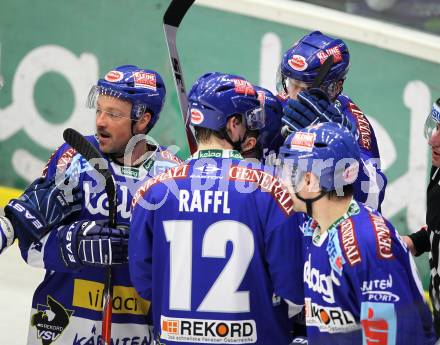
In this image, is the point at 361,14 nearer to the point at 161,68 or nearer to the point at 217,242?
the point at 161,68

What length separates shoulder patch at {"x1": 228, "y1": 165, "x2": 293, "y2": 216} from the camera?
3451 millimetres

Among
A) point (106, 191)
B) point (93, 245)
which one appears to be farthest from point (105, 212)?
point (93, 245)

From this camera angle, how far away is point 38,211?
3.87 metres

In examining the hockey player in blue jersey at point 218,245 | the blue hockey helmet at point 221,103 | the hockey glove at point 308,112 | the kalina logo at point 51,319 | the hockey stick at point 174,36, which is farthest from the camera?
the hockey stick at point 174,36

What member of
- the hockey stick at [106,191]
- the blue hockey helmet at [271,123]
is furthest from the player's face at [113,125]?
the blue hockey helmet at [271,123]

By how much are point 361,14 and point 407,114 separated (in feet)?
2.03

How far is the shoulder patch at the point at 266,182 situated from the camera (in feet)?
11.3

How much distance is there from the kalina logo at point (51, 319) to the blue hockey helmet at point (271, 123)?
91 centimetres

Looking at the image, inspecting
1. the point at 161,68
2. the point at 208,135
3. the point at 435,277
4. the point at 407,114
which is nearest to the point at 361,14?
the point at 407,114

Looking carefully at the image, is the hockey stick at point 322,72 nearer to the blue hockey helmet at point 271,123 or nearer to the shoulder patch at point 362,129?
the blue hockey helmet at point 271,123

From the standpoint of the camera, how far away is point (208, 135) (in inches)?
140

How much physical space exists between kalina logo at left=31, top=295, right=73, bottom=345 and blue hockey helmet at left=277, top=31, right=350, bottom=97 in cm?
121

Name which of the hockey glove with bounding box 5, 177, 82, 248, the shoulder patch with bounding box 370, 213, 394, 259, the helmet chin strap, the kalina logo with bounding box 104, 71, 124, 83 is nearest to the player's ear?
the kalina logo with bounding box 104, 71, 124, 83

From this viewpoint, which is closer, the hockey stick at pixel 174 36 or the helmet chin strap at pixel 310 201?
the helmet chin strap at pixel 310 201
